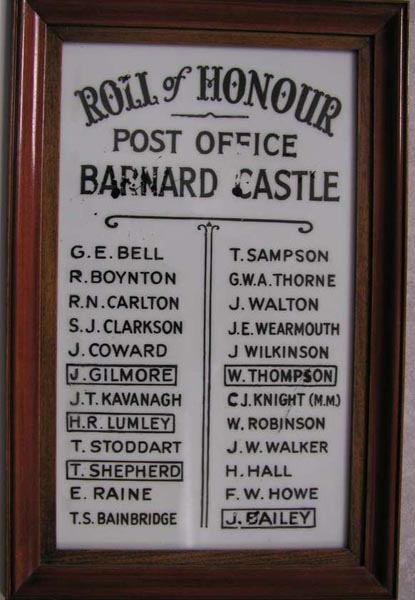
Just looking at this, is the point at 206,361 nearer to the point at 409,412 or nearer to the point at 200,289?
the point at 200,289

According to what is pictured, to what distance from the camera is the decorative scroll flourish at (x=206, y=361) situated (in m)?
0.55

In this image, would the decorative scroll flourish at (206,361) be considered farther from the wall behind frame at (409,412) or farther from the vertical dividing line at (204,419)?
the wall behind frame at (409,412)

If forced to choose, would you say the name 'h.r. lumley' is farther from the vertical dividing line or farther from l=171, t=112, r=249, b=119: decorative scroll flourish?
the vertical dividing line

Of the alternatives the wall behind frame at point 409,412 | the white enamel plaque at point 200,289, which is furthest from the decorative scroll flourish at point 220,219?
the wall behind frame at point 409,412

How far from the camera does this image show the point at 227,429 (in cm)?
56

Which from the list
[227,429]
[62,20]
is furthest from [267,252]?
[62,20]

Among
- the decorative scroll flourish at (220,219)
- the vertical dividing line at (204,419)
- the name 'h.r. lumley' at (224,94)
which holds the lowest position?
the vertical dividing line at (204,419)

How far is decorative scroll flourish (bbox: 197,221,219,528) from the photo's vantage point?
0.55 meters

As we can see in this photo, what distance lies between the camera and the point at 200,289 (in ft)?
1.82

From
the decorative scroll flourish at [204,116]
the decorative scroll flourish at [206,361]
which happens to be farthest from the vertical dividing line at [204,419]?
the decorative scroll flourish at [204,116]

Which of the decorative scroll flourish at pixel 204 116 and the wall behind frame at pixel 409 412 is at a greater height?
the decorative scroll flourish at pixel 204 116

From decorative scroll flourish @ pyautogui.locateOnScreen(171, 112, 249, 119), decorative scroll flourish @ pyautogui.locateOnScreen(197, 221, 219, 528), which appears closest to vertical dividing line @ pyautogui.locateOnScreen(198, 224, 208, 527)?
decorative scroll flourish @ pyautogui.locateOnScreen(197, 221, 219, 528)

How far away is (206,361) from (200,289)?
69 mm

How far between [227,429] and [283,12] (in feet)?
1.30
